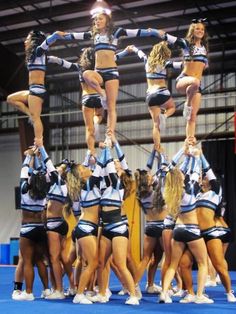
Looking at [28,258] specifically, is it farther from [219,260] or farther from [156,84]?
[156,84]

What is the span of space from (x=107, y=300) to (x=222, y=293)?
198cm

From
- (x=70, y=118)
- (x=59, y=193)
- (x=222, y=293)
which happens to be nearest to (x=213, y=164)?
(x=70, y=118)

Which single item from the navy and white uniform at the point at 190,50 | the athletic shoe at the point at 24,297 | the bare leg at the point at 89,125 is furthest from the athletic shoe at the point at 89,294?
the navy and white uniform at the point at 190,50

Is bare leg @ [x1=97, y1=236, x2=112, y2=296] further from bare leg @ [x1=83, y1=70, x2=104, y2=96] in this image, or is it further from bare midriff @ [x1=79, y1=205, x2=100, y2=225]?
bare leg @ [x1=83, y1=70, x2=104, y2=96]


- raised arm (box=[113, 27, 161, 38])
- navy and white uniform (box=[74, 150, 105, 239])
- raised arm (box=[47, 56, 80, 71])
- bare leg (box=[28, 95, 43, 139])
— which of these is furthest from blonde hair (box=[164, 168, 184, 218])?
raised arm (box=[47, 56, 80, 71])

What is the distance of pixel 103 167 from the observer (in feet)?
22.9

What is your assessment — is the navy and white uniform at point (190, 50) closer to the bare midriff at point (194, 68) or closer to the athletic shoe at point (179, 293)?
the bare midriff at point (194, 68)

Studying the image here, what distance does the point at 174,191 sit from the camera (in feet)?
22.2

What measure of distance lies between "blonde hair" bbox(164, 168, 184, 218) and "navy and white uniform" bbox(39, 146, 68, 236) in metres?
1.40

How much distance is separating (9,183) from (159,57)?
1148 cm

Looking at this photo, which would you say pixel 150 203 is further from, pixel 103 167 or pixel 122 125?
pixel 122 125

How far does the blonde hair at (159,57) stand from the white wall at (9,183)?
11015 mm

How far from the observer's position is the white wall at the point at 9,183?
58.5 feet

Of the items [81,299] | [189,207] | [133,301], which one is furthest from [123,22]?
[133,301]
